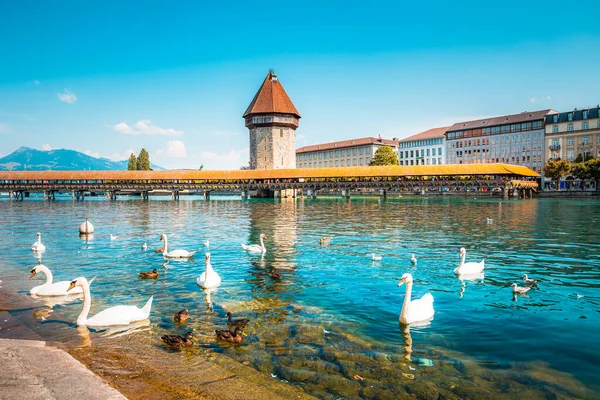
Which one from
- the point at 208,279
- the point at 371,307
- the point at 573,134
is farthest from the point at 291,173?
the point at 371,307

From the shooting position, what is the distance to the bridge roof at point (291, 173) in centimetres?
6556

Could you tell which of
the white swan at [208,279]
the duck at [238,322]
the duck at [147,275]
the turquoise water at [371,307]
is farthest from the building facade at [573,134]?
the duck at [238,322]

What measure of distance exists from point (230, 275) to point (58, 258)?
6400 millimetres

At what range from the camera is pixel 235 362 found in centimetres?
573

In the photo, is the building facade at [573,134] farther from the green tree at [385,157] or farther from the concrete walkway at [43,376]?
the concrete walkway at [43,376]

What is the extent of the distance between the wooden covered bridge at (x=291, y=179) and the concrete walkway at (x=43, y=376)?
6112 centimetres

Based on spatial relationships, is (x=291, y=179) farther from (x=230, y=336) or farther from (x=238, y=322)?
(x=230, y=336)

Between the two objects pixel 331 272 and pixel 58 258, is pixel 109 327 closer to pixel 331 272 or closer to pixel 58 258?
pixel 331 272

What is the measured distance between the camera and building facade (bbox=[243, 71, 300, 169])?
79.3 m

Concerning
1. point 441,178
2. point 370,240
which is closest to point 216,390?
point 370,240

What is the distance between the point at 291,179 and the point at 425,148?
149 ft

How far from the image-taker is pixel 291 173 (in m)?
71.2

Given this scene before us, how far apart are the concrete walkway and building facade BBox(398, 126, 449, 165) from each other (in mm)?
102417

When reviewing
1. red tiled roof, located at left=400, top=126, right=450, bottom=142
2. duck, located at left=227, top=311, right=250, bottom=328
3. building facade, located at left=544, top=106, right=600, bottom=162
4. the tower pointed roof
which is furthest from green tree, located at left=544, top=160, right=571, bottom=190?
duck, located at left=227, top=311, right=250, bottom=328
